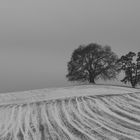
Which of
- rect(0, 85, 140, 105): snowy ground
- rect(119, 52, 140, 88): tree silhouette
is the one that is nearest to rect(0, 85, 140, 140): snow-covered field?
rect(0, 85, 140, 105): snowy ground

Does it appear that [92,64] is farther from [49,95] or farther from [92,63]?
[49,95]

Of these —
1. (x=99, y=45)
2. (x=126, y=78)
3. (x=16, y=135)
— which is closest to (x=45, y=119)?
(x=16, y=135)

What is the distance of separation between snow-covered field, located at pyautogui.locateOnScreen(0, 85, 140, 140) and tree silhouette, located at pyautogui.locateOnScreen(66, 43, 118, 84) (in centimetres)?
2510

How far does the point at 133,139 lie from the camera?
13578 mm

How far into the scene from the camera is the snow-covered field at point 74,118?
14703 millimetres

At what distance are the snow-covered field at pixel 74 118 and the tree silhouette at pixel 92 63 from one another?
25.1 metres

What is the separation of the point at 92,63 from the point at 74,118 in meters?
34.2

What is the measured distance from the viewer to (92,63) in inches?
2040

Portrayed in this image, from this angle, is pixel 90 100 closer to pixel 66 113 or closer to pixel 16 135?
pixel 66 113

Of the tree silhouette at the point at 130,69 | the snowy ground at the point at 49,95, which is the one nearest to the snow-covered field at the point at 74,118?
the snowy ground at the point at 49,95

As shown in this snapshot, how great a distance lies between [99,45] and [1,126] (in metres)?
37.3

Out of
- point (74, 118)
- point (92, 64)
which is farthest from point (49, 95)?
point (92, 64)

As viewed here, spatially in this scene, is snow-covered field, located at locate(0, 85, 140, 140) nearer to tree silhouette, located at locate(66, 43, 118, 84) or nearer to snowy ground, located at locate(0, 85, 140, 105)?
snowy ground, located at locate(0, 85, 140, 105)

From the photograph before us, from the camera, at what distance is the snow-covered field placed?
1470cm
